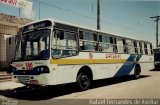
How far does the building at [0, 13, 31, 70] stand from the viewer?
18938 mm

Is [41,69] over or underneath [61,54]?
underneath

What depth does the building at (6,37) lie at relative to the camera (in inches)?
746

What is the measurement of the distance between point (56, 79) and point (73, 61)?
4.66 ft

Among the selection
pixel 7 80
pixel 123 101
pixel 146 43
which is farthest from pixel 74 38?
pixel 146 43

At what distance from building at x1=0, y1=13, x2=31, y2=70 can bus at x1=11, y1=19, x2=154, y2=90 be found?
8.99 meters

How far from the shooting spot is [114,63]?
13.6m

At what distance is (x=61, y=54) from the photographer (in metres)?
9.52

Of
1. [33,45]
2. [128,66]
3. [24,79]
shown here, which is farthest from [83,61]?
[128,66]

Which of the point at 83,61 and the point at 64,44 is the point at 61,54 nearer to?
the point at 64,44

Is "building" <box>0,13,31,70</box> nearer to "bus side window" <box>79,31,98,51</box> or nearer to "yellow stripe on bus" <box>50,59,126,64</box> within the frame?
"yellow stripe on bus" <box>50,59,126,64</box>

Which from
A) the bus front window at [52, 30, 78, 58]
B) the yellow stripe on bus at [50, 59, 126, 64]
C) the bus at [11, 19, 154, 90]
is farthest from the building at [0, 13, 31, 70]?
the bus front window at [52, 30, 78, 58]

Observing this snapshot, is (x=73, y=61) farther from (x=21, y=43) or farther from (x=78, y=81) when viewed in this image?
(x=21, y=43)

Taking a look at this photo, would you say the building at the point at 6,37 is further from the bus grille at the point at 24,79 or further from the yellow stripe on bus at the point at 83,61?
the bus grille at the point at 24,79

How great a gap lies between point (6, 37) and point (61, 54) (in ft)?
→ 36.7
